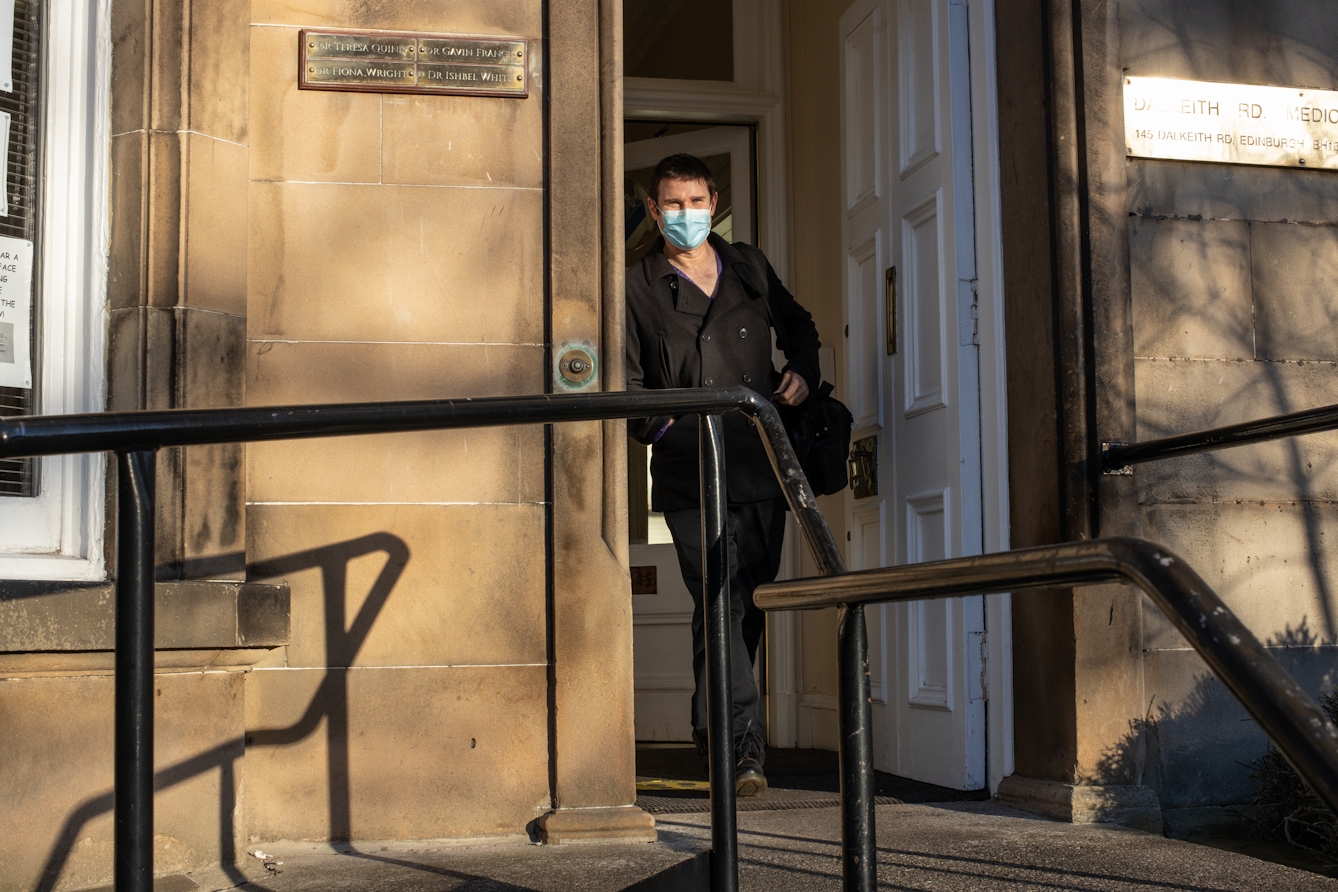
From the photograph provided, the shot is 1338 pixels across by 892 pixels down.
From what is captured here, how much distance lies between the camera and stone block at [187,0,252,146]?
313 centimetres

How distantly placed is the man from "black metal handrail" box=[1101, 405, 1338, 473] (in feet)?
2.97

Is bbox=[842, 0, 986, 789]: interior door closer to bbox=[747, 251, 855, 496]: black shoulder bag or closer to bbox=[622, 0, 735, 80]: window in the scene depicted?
bbox=[747, 251, 855, 496]: black shoulder bag

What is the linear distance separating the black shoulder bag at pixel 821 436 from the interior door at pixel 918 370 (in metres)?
0.30

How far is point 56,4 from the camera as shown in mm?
3080

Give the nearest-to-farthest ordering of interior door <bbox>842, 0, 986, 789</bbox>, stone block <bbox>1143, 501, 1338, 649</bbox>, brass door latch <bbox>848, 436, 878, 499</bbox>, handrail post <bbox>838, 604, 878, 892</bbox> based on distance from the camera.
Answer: handrail post <bbox>838, 604, 878, 892</bbox>
stone block <bbox>1143, 501, 1338, 649</bbox>
interior door <bbox>842, 0, 986, 789</bbox>
brass door latch <bbox>848, 436, 878, 499</bbox>

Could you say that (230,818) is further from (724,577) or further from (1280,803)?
(1280,803)

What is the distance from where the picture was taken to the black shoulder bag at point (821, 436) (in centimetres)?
398

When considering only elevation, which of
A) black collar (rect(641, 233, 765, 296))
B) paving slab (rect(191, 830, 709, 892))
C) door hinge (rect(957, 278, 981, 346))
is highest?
black collar (rect(641, 233, 765, 296))

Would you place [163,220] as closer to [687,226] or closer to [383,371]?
[383,371]

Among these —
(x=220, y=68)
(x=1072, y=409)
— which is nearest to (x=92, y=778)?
(x=220, y=68)

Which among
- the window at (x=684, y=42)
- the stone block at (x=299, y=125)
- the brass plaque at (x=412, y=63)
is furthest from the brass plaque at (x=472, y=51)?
the window at (x=684, y=42)

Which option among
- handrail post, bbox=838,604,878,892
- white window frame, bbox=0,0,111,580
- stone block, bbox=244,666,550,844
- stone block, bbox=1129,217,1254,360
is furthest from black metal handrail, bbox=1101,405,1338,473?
white window frame, bbox=0,0,111,580

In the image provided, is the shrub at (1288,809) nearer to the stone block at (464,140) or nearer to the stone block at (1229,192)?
the stone block at (1229,192)

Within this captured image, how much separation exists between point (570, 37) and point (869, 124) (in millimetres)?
1754
